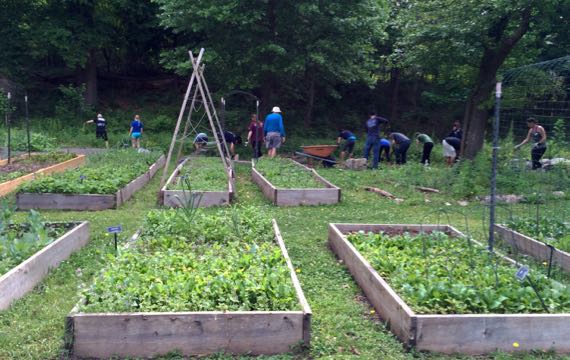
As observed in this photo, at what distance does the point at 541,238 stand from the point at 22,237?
602cm

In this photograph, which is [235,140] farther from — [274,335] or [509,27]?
[274,335]

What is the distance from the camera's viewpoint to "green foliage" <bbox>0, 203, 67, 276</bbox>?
520 cm

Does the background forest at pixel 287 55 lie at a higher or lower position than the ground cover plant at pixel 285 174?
higher

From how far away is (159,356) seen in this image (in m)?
3.85

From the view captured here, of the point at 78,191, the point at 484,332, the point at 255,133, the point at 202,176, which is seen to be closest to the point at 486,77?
the point at 255,133

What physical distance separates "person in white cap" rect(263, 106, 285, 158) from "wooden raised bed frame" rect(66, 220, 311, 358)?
433 inches

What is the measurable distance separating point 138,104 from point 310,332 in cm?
2412

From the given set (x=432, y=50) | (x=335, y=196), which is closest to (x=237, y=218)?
(x=335, y=196)

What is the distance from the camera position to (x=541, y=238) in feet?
21.2

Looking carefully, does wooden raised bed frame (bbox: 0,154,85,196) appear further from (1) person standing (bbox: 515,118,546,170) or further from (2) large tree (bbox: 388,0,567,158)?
(1) person standing (bbox: 515,118,546,170)

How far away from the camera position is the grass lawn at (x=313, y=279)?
159 inches

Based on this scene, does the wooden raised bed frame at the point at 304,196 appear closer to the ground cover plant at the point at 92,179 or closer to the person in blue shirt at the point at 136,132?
the ground cover plant at the point at 92,179

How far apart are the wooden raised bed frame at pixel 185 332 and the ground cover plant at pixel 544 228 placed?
3838mm

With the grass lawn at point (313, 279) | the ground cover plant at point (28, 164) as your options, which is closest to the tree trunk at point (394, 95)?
the grass lawn at point (313, 279)
